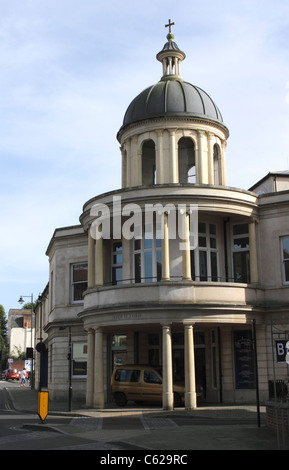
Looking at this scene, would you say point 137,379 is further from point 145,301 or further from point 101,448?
point 101,448

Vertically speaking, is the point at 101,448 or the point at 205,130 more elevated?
the point at 205,130

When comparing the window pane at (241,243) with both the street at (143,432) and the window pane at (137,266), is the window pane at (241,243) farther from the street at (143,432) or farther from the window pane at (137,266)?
the street at (143,432)

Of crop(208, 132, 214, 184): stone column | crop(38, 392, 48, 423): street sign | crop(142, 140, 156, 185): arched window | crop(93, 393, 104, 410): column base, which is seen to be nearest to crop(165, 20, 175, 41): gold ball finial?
crop(142, 140, 156, 185): arched window

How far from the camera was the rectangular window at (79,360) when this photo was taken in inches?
1247

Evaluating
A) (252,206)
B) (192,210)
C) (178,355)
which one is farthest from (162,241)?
(178,355)

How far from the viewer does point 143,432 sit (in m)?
16.3

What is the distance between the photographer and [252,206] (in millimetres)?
26125

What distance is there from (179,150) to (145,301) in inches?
415

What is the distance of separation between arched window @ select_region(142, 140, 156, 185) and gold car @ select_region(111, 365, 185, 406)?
10022 mm

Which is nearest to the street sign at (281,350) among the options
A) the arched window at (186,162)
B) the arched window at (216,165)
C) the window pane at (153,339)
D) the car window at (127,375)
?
the window pane at (153,339)

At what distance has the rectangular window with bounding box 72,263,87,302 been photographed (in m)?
32.8

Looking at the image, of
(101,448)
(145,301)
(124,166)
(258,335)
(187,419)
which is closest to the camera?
(101,448)

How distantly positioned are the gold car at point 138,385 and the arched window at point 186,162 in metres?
10.5

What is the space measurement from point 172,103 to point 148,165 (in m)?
3.81
